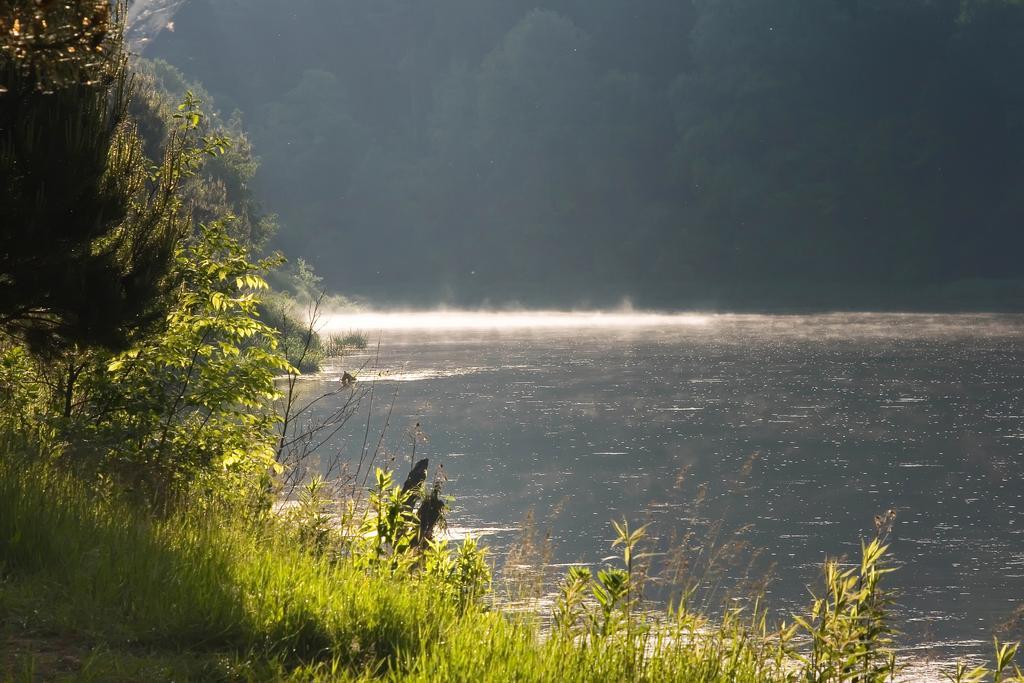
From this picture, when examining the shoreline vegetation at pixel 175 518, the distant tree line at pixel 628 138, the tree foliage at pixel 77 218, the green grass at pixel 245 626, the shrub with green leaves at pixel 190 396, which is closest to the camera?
the green grass at pixel 245 626

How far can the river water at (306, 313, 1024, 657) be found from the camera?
21.8 meters

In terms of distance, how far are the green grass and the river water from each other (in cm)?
139

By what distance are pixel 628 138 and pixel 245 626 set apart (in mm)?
128107

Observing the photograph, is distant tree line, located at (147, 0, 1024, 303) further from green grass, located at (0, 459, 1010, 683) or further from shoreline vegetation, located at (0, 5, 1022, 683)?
green grass, located at (0, 459, 1010, 683)

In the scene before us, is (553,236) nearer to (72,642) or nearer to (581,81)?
(581,81)

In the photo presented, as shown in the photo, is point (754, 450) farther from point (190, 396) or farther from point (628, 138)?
point (628, 138)

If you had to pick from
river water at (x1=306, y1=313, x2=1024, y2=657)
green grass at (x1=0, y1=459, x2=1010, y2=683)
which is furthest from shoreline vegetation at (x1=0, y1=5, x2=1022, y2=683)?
river water at (x1=306, y1=313, x2=1024, y2=657)

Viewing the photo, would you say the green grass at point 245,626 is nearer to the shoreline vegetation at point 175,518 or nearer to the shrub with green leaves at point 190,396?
the shoreline vegetation at point 175,518

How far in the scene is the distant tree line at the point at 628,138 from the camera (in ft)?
367

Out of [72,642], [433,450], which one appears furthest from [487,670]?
[433,450]

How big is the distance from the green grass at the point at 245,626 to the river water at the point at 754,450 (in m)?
1.39

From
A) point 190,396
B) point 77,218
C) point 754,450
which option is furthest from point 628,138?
point 77,218

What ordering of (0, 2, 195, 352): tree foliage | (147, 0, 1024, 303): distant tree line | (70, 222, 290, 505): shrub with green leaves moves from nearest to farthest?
(0, 2, 195, 352): tree foliage → (70, 222, 290, 505): shrub with green leaves → (147, 0, 1024, 303): distant tree line

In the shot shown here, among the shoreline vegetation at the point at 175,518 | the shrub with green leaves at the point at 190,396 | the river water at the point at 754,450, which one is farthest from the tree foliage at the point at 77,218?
the river water at the point at 754,450
